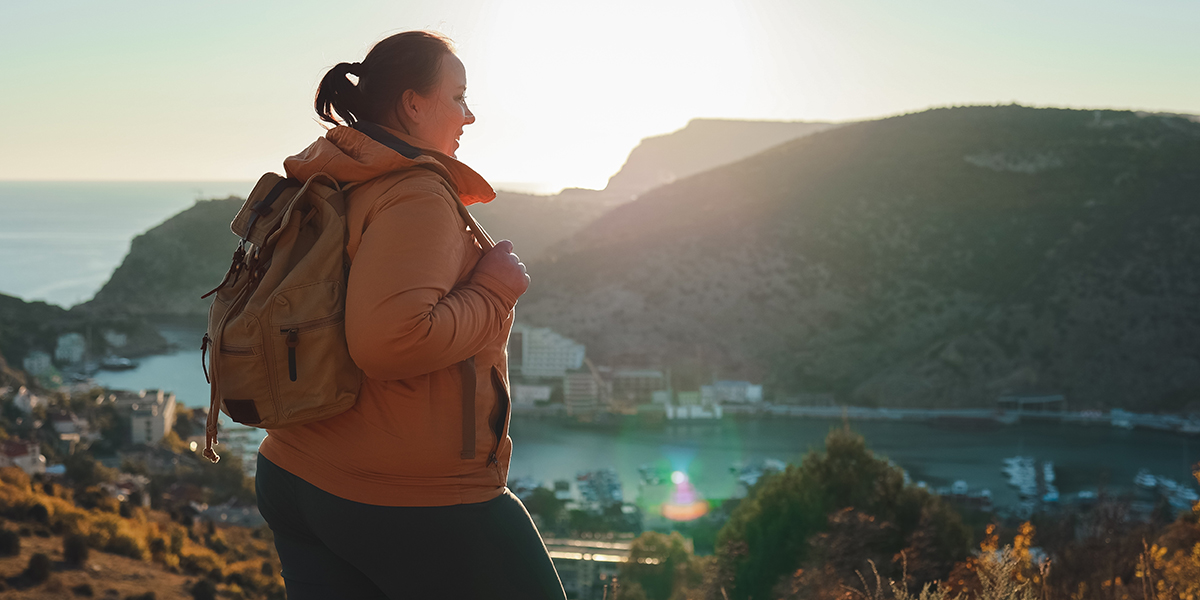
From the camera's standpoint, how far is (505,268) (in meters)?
0.87

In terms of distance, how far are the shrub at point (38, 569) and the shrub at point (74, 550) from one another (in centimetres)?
63

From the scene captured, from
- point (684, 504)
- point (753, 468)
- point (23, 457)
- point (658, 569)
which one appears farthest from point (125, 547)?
point (753, 468)

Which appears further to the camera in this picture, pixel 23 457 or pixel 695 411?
pixel 695 411

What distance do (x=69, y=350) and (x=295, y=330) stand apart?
41527 millimetres

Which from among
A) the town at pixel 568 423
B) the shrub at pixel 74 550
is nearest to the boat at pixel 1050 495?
the town at pixel 568 423

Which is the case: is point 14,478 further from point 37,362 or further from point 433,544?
point 37,362

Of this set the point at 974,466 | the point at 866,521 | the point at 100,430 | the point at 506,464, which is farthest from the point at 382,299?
the point at 974,466

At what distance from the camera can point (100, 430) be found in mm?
20141

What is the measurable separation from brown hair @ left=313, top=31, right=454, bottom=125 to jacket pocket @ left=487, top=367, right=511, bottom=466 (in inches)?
13.2

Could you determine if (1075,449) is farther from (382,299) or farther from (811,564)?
(382,299)

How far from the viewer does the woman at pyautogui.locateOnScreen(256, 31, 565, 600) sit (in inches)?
30.8

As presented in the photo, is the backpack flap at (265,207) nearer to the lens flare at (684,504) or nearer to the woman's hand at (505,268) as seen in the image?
the woman's hand at (505,268)

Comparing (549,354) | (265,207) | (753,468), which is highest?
(265,207)

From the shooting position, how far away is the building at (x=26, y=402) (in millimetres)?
19172
